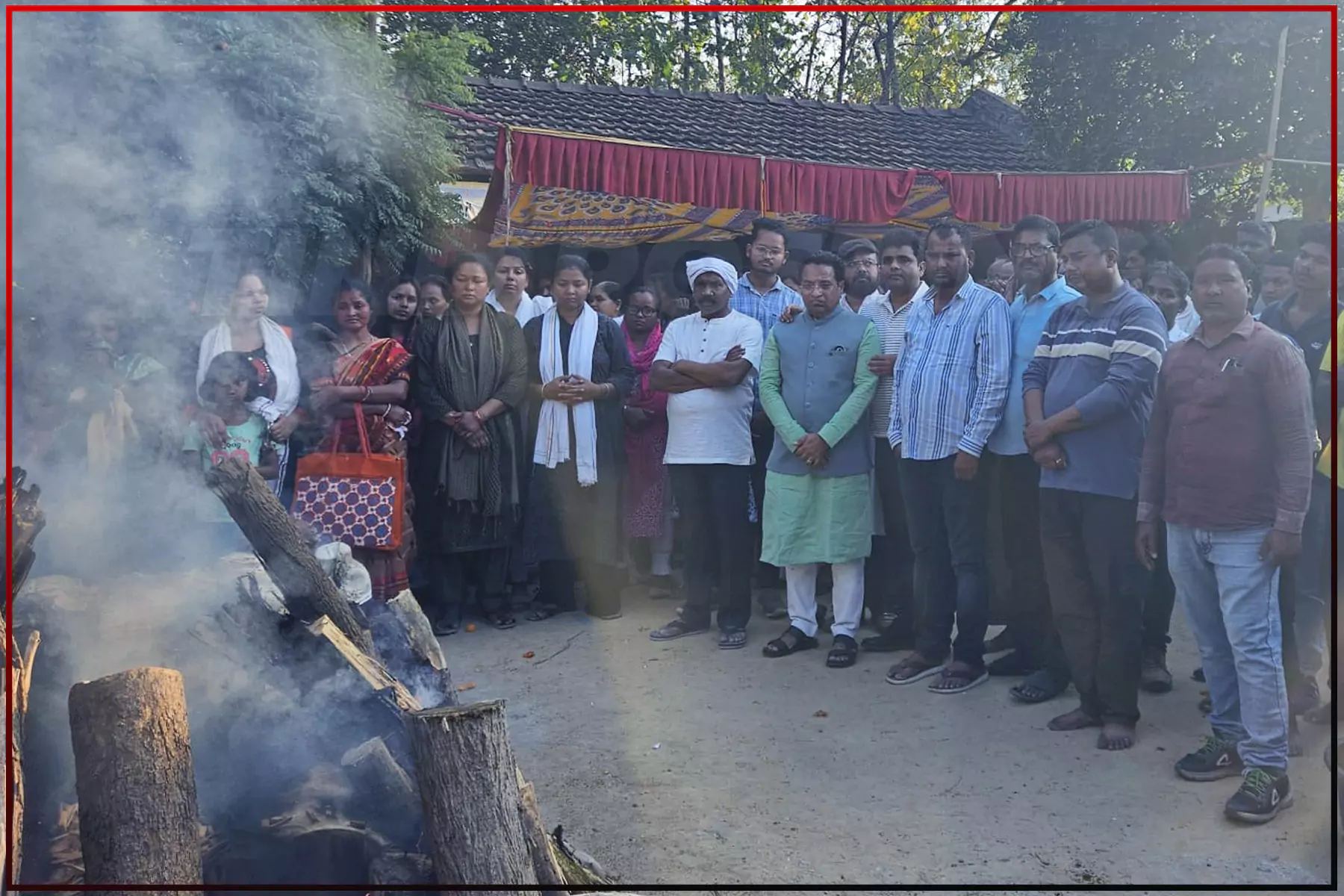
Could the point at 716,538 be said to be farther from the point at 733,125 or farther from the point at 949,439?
the point at 733,125

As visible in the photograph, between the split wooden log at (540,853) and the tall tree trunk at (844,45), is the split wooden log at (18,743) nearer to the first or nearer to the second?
the split wooden log at (540,853)

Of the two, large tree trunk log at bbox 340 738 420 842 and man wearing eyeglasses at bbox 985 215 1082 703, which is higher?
man wearing eyeglasses at bbox 985 215 1082 703

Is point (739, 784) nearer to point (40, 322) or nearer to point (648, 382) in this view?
point (648, 382)

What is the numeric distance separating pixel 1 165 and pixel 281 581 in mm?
2131

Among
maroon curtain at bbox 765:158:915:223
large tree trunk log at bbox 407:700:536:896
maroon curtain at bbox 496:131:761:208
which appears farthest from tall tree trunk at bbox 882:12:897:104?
large tree trunk log at bbox 407:700:536:896

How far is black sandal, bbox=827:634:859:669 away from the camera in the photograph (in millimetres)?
4781

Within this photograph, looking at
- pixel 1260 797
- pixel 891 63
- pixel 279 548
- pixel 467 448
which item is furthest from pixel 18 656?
pixel 891 63

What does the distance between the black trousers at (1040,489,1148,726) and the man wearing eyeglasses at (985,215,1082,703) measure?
0.94 feet

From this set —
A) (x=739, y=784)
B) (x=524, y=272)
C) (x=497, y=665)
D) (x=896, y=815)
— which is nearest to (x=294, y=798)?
(x=739, y=784)

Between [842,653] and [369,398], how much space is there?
2526 millimetres

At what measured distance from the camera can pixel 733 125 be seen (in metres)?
11.1

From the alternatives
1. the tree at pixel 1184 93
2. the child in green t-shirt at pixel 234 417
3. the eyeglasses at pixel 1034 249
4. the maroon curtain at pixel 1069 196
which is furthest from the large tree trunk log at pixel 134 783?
the tree at pixel 1184 93

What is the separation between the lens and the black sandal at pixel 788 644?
496 centimetres

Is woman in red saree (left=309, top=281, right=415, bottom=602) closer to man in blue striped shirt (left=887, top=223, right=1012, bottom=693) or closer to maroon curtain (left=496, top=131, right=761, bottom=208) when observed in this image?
maroon curtain (left=496, top=131, right=761, bottom=208)
